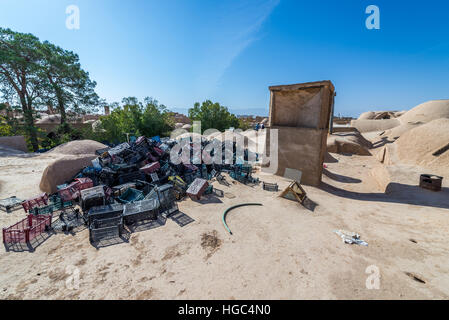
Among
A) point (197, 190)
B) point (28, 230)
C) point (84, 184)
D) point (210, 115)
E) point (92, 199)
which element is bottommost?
point (28, 230)

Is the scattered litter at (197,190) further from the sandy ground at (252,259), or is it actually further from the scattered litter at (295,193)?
the scattered litter at (295,193)

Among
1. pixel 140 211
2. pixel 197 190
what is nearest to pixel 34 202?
pixel 140 211

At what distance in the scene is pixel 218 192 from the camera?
30.5 feet

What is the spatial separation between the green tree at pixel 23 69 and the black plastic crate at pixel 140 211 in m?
27.2

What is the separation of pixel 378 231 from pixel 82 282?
850 cm

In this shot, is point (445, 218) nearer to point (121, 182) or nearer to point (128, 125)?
point (121, 182)

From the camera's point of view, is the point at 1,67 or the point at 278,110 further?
the point at 1,67

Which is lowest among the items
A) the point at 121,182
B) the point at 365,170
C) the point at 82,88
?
the point at 365,170

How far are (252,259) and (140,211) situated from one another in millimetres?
4120

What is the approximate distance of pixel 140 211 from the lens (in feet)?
21.2

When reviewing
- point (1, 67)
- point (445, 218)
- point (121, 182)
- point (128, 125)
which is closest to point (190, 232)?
point (121, 182)

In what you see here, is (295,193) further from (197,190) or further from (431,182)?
(431,182)

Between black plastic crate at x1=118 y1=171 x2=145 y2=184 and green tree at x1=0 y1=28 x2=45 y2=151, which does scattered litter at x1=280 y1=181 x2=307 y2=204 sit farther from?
green tree at x1=0 y1=28 x2=45 y2=151

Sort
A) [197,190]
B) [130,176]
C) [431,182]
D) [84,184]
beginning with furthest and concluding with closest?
1. [431,182]
2. [130,176]
3. [197,190]
4. [84,184]
